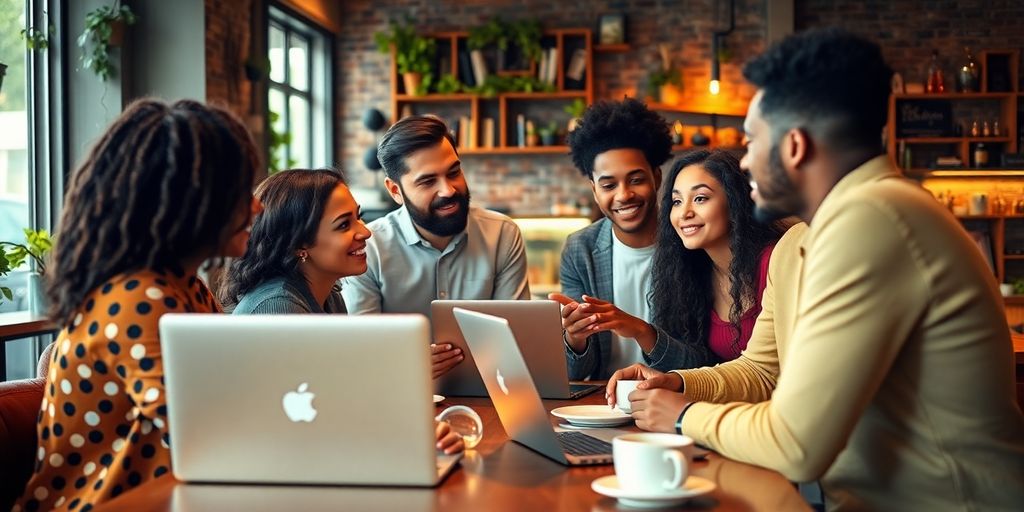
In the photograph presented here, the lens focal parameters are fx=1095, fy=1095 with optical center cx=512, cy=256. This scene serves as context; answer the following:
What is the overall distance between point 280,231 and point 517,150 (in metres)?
5.70

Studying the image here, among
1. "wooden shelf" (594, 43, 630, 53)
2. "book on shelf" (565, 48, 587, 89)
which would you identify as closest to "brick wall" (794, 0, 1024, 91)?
"wooden shelf" (594, 43, 630, 53)

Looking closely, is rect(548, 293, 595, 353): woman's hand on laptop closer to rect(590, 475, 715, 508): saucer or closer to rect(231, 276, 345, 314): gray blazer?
rect(231, 276, 345, 314): gray blazer

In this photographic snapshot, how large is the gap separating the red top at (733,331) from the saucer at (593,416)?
2.70ft

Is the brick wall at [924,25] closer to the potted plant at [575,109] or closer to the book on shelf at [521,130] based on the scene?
the potted plant at [575,109]

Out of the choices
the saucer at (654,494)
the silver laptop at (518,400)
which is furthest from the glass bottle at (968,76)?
the saucer at (654,494)

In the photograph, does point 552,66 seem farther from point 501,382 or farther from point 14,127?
point 501,382

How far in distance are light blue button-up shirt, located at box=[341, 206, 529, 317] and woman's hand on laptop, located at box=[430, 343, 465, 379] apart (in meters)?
1.15

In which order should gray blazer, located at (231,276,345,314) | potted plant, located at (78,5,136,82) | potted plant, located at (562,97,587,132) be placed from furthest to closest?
potted plant, located at (562,97,587,132) → potted plant, located at (78,5,136,82) → gray blazer, located at (231,276,345,314)

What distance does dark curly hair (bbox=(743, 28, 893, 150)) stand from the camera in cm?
169

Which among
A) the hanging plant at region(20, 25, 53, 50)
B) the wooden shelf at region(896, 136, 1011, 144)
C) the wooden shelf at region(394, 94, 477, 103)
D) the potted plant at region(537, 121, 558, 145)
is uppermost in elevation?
the wooden shelf at region(394, 94, 477, 103)

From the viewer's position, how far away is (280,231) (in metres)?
2.80

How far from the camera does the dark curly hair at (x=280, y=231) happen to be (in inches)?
109

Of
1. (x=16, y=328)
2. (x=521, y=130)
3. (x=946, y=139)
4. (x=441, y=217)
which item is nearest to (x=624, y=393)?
(x=441, y=217)

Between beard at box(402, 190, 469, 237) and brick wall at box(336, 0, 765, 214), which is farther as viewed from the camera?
brick wall at box(336, 0, 765, 214)
